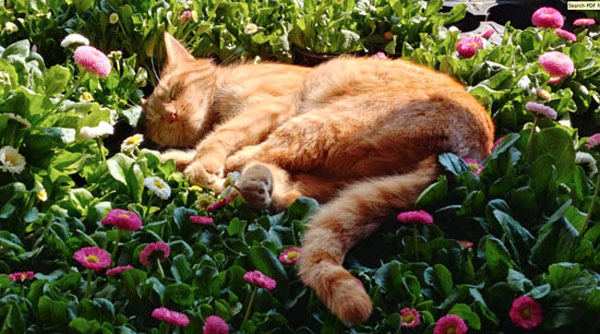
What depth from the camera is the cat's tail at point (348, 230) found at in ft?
8.44

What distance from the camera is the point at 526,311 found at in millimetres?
2492

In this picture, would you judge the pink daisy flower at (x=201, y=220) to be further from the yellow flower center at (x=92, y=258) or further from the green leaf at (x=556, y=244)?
the green leaf at (x=556, y=244)

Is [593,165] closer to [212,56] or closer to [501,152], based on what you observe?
[501,152]

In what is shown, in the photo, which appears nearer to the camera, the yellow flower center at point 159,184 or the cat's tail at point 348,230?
the cat's tail at point 348,230

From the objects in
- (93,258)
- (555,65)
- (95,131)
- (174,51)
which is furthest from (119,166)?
(555,65)

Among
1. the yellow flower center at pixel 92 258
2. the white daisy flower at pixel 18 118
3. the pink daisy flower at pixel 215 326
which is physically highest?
the white daisy flower at pixel 18 118

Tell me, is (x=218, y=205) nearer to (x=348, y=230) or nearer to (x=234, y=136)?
(x=348, y=230)

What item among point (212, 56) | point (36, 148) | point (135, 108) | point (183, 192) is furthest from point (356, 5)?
point (36, 148)

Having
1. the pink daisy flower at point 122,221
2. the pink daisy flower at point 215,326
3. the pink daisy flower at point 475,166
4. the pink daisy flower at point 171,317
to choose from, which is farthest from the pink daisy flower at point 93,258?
the pink daisy flower at point 475,166

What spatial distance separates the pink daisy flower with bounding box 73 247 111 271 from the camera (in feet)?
8.63

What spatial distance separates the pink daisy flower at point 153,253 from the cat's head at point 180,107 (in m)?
1.77

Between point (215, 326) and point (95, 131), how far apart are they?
1.42m

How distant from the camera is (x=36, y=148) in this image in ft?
11.1

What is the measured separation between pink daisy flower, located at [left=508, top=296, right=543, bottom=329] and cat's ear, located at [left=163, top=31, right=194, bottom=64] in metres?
2.89
